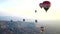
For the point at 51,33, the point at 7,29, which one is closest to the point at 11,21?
the point at 7,29

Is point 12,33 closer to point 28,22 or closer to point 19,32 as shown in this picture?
point 19,32

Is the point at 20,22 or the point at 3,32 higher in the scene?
the point at 20,22

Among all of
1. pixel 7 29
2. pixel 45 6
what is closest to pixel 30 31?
pixel 7 29

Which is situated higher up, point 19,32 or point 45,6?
point 45,6

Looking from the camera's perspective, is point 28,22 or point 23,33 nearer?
point 28,22

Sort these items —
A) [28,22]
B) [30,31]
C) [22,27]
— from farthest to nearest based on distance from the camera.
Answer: [30,31] → [22,27] → [28,22]

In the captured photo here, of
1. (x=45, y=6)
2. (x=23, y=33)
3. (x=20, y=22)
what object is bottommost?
(x=23, y=33)

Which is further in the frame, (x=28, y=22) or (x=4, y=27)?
(x=4, y=27)

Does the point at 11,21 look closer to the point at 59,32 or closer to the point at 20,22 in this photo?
the point at 20,22

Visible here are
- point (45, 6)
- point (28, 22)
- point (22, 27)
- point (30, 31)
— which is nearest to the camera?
point (45, 6)
